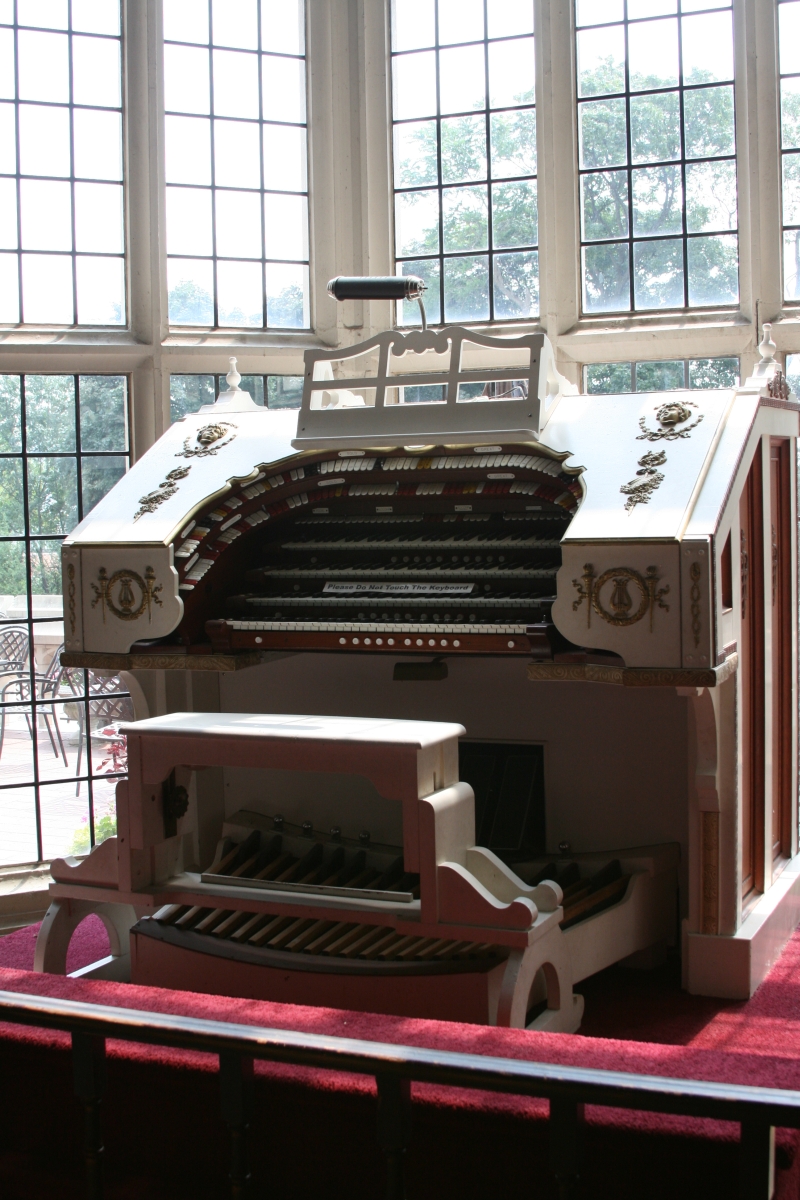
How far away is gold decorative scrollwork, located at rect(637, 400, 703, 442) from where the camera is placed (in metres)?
3.37

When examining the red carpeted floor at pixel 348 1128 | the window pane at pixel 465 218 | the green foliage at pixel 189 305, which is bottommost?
Result: the red carpeted floor at pixel 348 1128

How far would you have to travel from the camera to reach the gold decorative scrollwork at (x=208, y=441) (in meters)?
4.05

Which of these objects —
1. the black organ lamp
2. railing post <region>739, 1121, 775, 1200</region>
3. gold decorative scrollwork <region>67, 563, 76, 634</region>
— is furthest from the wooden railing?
the black organ lamp

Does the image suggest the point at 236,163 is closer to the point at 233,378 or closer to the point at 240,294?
the point at 240,294

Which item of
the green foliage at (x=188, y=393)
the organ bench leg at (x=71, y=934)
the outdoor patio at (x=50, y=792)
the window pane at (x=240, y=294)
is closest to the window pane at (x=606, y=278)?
the window pane at (x=240, y=294)

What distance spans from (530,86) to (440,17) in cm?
52

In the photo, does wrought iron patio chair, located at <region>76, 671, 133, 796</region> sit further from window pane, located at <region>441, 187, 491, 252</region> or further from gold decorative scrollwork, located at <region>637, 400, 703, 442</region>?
gold decorative scrollwork, located at <region>637, 400, 703, 442</region>

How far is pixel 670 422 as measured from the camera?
11.2ft

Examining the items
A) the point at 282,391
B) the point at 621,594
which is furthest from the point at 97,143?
the point at 621,594

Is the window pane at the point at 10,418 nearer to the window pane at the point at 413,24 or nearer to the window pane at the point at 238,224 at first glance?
the window pane at the point at 238,224

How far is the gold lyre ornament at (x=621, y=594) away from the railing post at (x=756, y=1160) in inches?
72.3

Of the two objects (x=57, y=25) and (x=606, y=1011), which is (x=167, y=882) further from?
(x=57, y=25)

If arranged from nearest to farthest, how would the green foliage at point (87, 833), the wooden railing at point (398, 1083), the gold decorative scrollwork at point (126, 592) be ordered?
the wooden railing at point (398, 1083)
the gold decorative scrollwork at point (126, 592)
the green foliage at point (87, 833)

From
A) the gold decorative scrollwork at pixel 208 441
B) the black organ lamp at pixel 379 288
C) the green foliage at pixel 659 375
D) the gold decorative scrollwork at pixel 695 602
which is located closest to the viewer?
the gold decorative scrollwork at pixel 695 602
